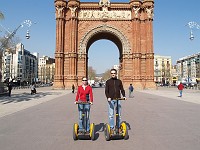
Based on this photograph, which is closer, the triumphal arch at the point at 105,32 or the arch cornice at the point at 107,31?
the triumphal arch at the point at 105,32

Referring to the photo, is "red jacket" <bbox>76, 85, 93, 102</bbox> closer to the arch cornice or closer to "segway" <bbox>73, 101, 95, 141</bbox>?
"segway" <bbox>73, 101, 95, 141</bbox>

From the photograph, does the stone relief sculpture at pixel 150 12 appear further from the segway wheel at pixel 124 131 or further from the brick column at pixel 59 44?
the segway wheel at pixel 124 131

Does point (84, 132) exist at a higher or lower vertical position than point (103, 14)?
lower

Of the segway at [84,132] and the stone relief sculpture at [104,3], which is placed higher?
the stone relief sculpture at [104,3]

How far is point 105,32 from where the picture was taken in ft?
156


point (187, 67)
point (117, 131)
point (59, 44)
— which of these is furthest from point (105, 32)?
point (187, 67)

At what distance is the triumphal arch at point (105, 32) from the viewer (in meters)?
45.3

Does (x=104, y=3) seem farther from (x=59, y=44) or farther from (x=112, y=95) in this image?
(x=112, y=95)

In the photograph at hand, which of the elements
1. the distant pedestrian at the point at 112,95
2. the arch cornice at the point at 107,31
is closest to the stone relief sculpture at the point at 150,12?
the arch cornice at the point at 107,31

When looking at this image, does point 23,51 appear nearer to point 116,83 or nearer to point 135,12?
point 135,12

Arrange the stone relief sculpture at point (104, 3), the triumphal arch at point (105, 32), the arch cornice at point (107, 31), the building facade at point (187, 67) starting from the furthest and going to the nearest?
the building facade at point (187, 67)
the stone relief sculpture at point (104, 3)
the arch cornice at point (107, 31)
the triumphal arch at point (105, 32)

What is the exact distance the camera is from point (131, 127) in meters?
8.53

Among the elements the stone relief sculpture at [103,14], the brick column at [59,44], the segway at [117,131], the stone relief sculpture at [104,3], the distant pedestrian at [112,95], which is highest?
the stone relief sculpture at [104,3]

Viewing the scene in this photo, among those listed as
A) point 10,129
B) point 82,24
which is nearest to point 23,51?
point 82,24
